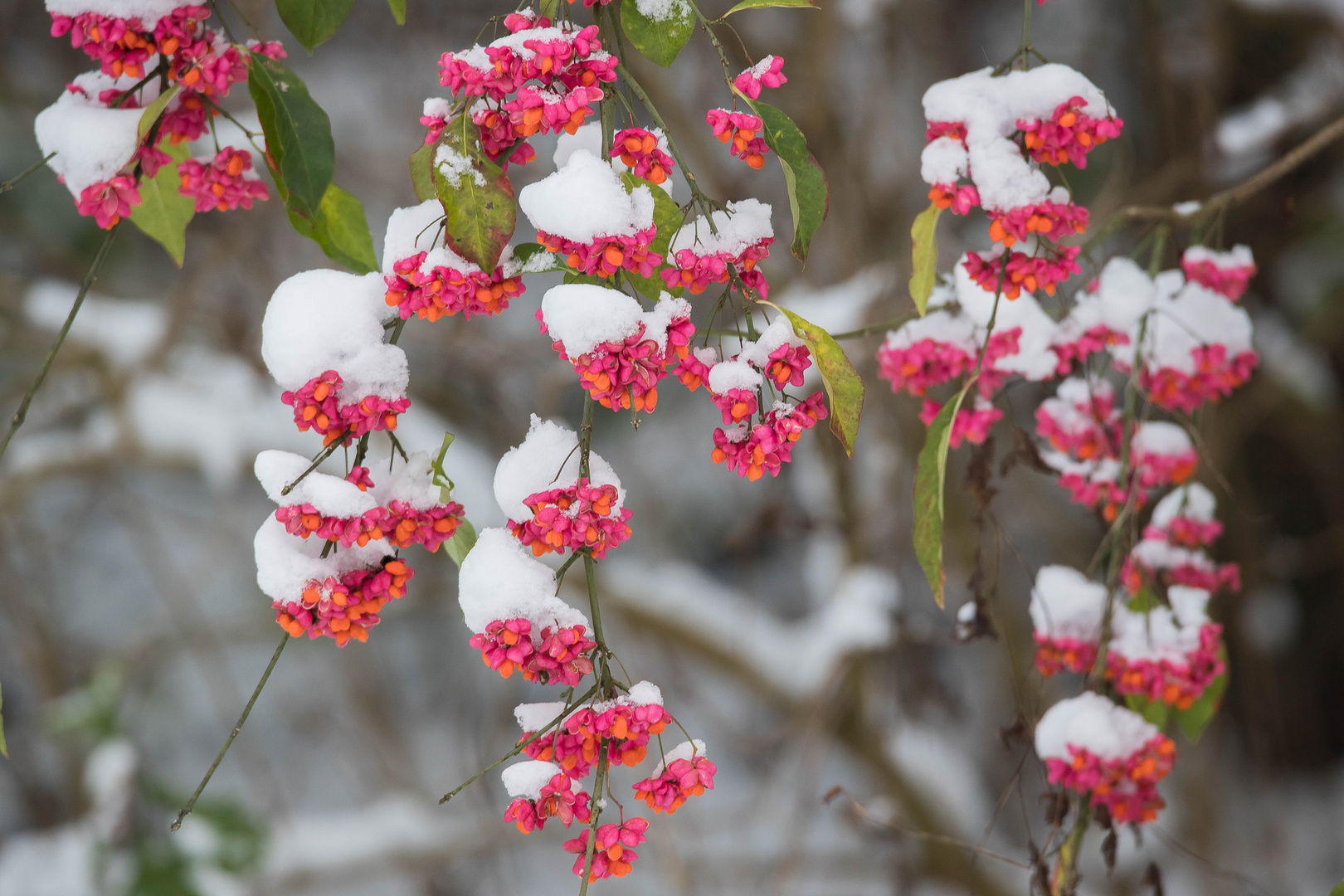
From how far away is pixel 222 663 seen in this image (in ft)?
8.21

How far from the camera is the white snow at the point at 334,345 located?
0.41m

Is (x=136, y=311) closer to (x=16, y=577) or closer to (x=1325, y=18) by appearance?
(x=16, y=577)

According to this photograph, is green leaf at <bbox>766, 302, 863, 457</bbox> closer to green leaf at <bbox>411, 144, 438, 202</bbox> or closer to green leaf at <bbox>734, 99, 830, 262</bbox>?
green leaf at <bbox>734, 99, 830, 262</bbox>

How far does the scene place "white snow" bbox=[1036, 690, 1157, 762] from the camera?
60 centimetres

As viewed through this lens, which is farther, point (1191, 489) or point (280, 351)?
point (1191, 489)

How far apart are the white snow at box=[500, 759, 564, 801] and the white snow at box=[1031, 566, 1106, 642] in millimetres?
416

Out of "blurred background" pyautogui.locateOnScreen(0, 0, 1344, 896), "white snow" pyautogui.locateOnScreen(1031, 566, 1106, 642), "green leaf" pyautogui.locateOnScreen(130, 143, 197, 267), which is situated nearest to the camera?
"green leaf" pyautogui.locateOnScreen(130, 143, 197, 267)

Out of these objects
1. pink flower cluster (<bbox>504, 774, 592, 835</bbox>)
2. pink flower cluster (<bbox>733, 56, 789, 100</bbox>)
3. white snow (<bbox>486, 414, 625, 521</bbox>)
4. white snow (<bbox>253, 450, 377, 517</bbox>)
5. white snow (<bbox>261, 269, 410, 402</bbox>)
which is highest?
pink flower cluster (<bbox>733, 56, 789, 100</bbox>)

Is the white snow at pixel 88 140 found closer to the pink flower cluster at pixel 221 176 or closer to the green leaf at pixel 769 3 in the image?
the pink flower cluster at pixel 221 176

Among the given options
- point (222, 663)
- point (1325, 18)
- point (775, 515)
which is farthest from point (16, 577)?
point (1325, 18)

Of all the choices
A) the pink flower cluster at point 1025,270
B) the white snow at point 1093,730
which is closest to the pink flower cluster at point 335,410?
the pink flower cluster at point 1025,270

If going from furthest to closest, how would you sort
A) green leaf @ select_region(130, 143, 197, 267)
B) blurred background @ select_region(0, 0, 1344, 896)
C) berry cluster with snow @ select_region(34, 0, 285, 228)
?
blurred background @ select_region(0, 0, 1344, 896)
green leaf @ select_region(130, 143, 197, 267)
berry cluster with snow @ select_region(34, 0, 285, 228)

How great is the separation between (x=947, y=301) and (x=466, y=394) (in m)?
1.86

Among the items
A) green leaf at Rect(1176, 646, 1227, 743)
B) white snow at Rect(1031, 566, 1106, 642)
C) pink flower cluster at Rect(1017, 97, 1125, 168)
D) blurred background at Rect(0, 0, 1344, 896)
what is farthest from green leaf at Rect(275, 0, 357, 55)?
blurred background at Rect(0, 0, 1344, 896)
